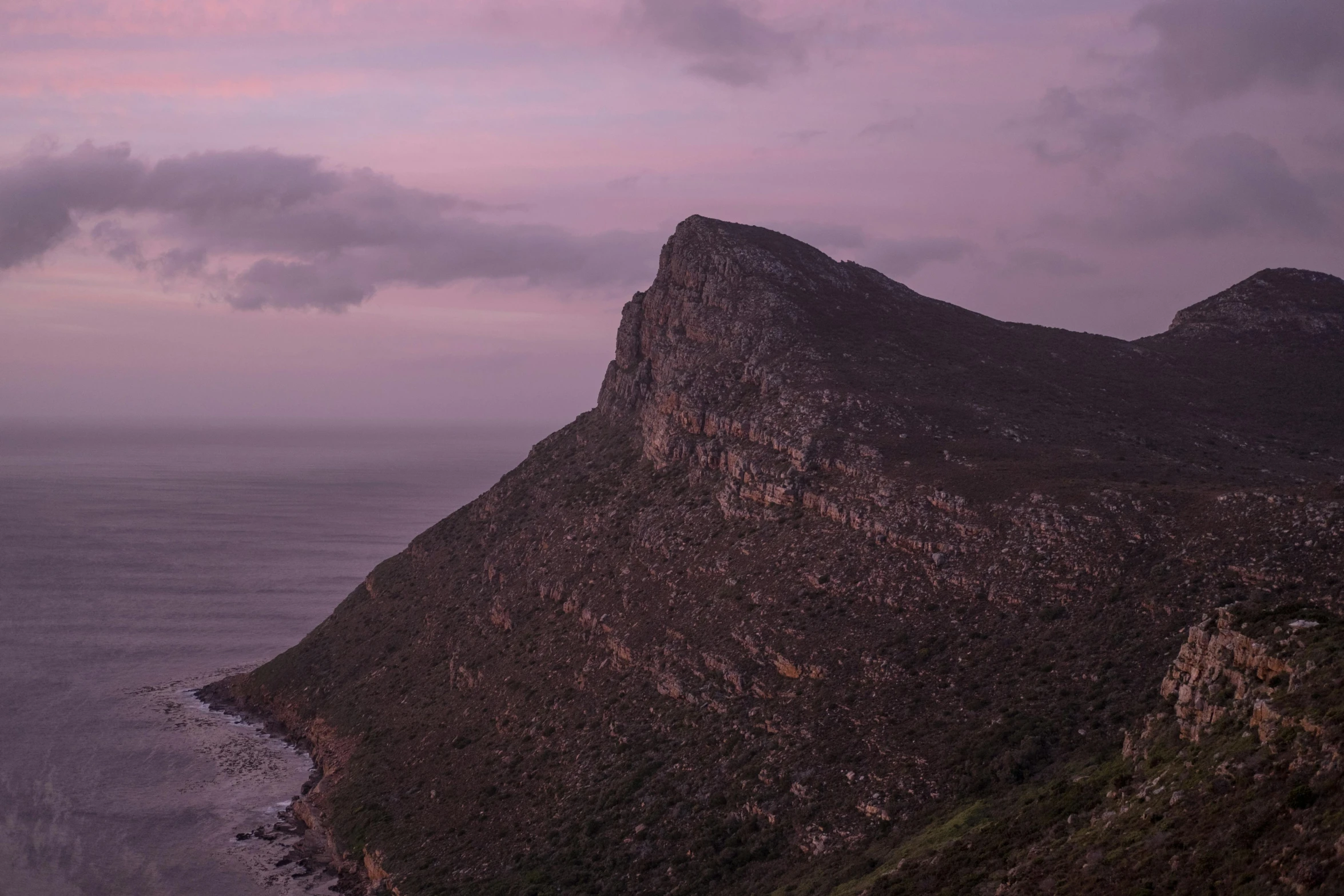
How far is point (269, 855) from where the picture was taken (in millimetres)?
61156

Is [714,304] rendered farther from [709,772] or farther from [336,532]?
[336,532]

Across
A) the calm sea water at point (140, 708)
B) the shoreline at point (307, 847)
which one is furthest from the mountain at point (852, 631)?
the calm sea water at point (140, 708)

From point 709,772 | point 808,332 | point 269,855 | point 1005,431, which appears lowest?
point 269,855

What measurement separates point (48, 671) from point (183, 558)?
201 feet

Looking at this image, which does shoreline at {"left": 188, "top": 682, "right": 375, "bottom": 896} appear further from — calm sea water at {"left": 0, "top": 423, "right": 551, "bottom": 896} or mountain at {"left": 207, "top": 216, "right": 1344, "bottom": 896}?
calm sea water at {"left": 0, "top": 423, "right": 551, "bottom": 896}

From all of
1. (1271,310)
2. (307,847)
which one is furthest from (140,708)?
(1271,310)

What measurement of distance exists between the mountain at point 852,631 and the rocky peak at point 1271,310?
7.25 m

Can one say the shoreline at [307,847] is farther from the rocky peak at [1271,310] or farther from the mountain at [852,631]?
the rocky peak at [1271,310]

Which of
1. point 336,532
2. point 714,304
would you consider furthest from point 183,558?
point 714,304

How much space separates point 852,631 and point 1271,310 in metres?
80.8

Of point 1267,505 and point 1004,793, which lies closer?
point 1004,793

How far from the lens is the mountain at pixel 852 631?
33.5 metres

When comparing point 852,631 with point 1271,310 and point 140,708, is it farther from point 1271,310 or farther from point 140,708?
point 1271,310

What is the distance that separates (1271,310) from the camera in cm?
11050
